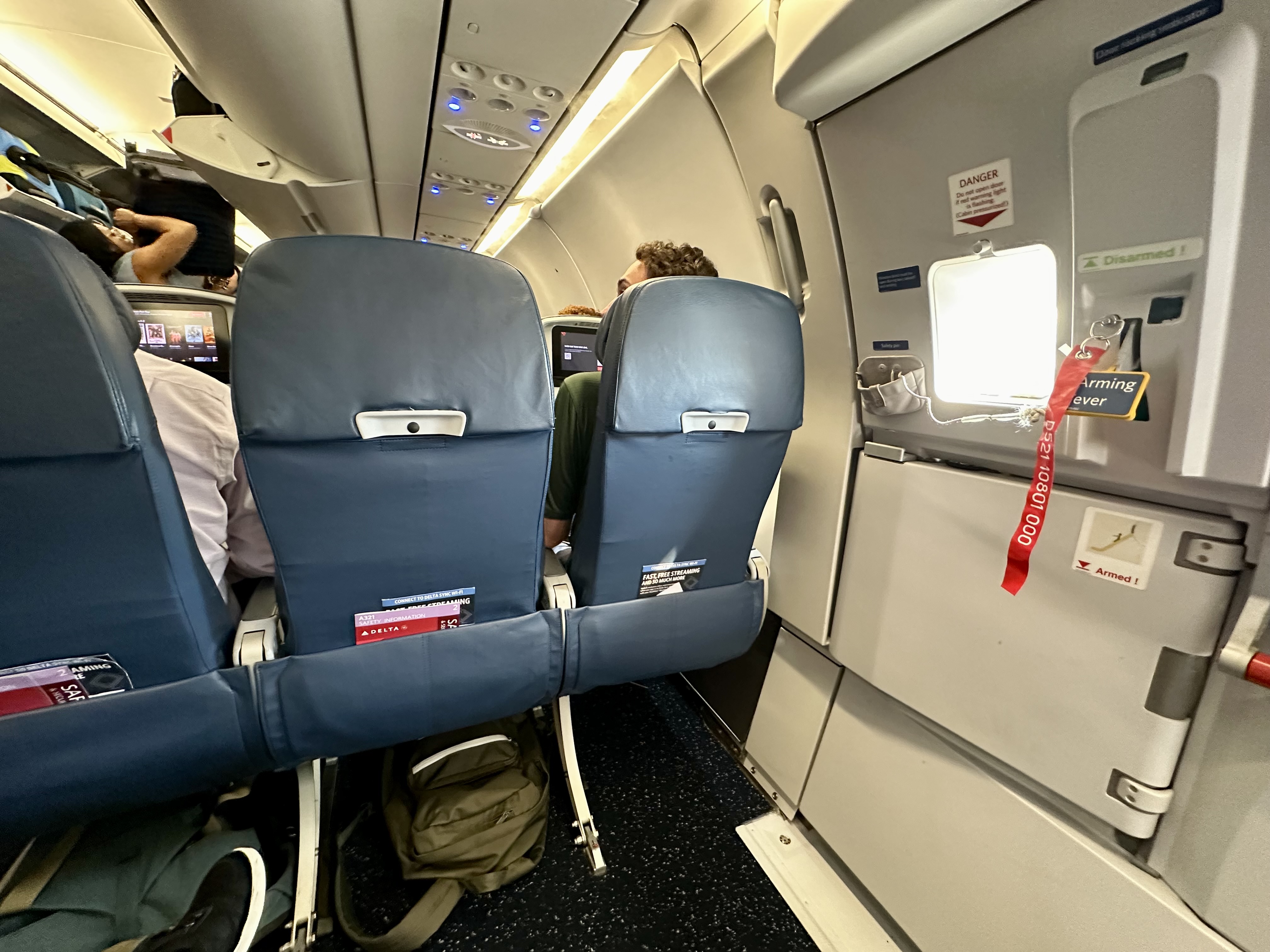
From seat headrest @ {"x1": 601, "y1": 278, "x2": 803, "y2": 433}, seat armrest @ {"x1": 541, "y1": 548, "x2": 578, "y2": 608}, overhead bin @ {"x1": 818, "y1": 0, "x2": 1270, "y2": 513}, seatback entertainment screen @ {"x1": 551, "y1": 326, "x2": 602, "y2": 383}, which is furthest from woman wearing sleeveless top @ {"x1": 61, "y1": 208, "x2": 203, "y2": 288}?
overhead bin @ {"x1": 818, "y1": 0, "x2": 1270, "y2": 513}

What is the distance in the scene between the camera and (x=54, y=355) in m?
0.87

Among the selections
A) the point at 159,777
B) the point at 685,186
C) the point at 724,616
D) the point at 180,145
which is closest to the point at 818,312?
the point at 724,616

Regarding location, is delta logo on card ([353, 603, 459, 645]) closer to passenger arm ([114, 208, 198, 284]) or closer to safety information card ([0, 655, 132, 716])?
safety information card ([0, 655, 132, 716])

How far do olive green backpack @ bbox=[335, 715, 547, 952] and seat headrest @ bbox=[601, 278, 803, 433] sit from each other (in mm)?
1292

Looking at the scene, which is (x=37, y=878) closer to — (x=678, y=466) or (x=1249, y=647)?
(x=678, y=466)

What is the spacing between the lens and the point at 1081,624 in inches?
45.3

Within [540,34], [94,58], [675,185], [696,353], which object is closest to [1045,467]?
[696,353]

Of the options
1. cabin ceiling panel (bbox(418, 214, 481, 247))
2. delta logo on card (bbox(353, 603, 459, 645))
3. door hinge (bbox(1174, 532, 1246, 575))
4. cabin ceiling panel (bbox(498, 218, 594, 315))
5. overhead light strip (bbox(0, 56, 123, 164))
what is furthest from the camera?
cabin ceiling panel (bbox(498, 218, 594, 315))

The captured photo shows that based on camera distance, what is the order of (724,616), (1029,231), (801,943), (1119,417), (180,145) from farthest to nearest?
(180,145) < (724,616) < (801,943) < (1029,231) < (1119,417)

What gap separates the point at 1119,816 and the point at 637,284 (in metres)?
1.62

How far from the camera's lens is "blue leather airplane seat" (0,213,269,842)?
0.86 metres

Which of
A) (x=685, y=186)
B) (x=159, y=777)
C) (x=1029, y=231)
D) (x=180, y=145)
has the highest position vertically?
(x=180, y=145)

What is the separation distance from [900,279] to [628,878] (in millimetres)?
2056

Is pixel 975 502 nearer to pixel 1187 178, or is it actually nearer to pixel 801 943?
pixel 1187 178
